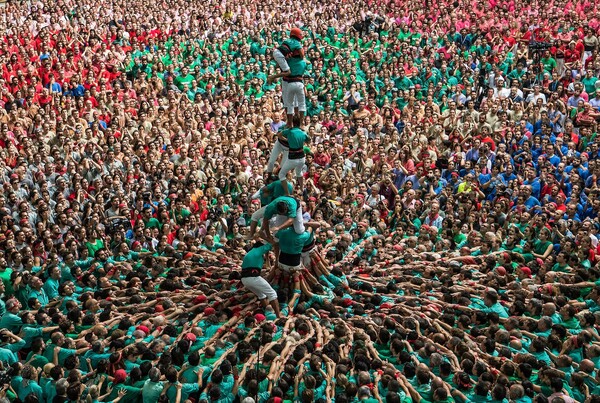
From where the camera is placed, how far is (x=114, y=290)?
53.0ft

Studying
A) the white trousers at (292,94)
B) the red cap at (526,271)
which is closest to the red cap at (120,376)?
the white trousers at (292,94)

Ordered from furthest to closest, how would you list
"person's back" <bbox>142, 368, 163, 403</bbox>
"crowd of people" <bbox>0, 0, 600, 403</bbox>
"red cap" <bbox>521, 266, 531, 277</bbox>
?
"red cap" <bbox>521, 266, 531, 277</bbox>
"crowd of people" <bbox>0, 0, 600, 403</bbox>
"person's back" <bbox>142, 368, 163, 403</bbox>

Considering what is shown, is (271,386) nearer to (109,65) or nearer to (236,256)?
(236,256)

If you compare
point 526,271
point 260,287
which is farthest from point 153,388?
point 526,271

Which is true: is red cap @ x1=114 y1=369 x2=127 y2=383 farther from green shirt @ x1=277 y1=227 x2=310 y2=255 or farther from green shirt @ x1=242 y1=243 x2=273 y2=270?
green shirt @ x1=277 y1=227 x2=310 y2=255

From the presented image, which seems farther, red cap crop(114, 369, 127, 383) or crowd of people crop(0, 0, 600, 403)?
crowd of people crop(0, 0, 600, 403)

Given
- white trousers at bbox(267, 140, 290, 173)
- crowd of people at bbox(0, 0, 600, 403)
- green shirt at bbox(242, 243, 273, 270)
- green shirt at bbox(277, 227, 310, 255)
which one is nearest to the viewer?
crowd of people at bbox(0, 0, 600, 403)

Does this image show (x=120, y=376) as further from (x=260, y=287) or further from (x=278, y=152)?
(x=278, y=152)

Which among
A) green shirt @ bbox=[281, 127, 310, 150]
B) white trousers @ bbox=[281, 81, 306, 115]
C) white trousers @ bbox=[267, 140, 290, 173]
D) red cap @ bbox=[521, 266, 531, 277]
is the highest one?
white trousers @ bbox=[281, 81, 306, 115]

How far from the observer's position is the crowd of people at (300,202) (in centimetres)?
1354

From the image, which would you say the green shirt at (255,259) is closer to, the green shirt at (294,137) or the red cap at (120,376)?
the green shirt at (294,137)

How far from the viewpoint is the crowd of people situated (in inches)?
533

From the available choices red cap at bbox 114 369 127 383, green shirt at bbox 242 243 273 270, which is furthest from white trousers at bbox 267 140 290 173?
red cap at bbox 114 369 127 383

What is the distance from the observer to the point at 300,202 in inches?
689
